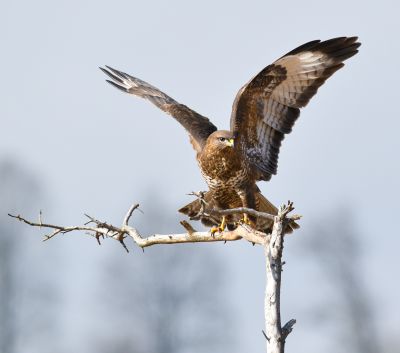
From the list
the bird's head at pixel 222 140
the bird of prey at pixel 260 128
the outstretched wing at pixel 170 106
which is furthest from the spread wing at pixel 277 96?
the outstretched wing at pixel 170 106

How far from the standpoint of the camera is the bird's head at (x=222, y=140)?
39.2 ft

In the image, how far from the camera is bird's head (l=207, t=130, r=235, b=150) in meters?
12.0

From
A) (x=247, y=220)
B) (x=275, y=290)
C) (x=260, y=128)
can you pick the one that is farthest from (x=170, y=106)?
(x=275, y=290)

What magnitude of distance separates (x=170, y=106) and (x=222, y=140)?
1921 mm

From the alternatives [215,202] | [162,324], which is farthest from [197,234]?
[162,324]

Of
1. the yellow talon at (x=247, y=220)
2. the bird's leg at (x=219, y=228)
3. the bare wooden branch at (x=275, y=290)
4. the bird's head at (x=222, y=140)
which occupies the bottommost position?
the bare wooden branch at (x=275, y=290)

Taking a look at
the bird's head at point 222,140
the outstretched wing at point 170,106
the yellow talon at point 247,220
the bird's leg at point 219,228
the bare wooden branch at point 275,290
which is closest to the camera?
the bare wooden branch at point 275,290

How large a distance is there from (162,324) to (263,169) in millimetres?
31654

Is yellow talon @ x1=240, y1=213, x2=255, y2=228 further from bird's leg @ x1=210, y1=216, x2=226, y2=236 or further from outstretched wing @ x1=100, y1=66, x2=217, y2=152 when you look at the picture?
outstretched wing @ x1=100, y1=66, x2=217, y2=152

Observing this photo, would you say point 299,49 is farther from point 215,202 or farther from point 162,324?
point 162,324

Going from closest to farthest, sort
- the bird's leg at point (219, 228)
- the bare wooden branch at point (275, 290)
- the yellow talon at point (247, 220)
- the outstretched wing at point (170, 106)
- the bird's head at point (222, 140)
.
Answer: the bare wooden branch at point (275, 290) < the bird's leg at point (219, 228) < the yellow talon at point (247, 220) < the bird's head at point (222, 140) < the outstretched wing at point (170, 106)

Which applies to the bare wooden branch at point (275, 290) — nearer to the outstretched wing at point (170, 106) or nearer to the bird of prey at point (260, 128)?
the bird of prey at point (260, 128)

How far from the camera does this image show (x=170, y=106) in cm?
1375

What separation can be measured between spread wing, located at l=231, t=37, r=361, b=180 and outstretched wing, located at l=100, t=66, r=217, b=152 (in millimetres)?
594
